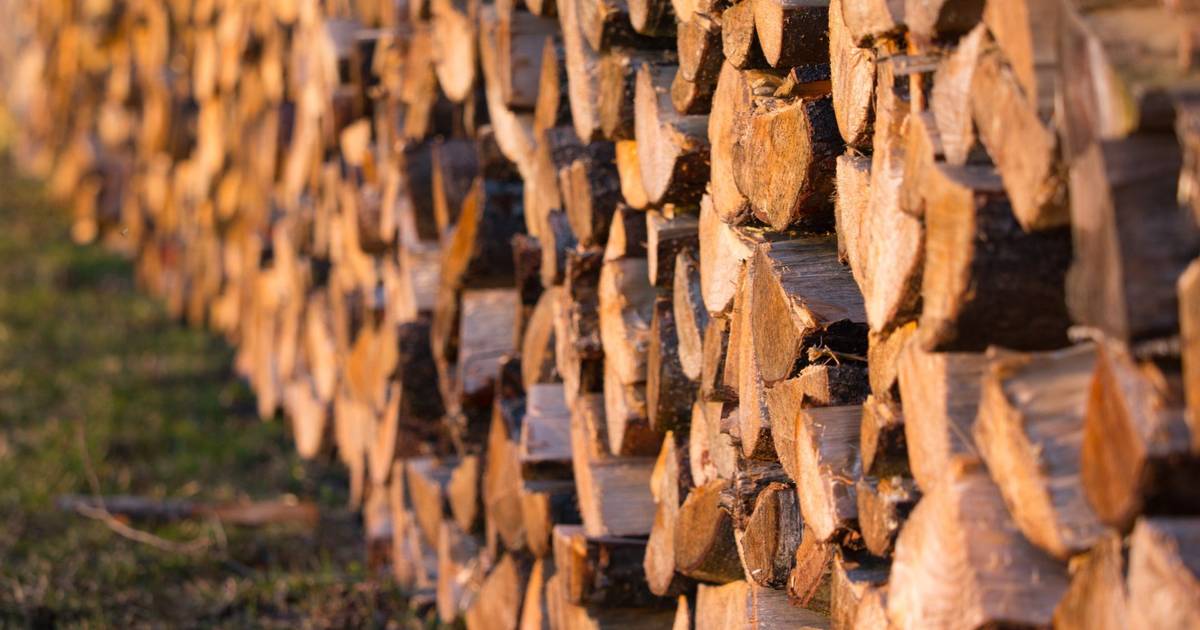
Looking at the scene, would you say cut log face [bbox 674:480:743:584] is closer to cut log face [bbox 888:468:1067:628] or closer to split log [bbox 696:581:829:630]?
split log [bbox 696:581:829:630]

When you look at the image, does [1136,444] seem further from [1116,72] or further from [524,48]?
[524,48]

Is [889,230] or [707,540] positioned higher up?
[889,230]

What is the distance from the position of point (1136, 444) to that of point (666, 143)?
1.01 m

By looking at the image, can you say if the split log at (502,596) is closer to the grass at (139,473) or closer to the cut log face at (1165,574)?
the grass at (139,473)

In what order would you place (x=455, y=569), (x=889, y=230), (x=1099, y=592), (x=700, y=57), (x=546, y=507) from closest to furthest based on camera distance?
(x=1099, y=592), (x=889, y=230), (x=700, y=57), (x=546, y=507), (x=455, y=569)

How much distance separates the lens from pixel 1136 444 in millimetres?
1028

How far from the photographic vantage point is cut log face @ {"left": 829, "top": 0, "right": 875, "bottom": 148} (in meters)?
1.45

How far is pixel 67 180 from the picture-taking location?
7926 millimetres

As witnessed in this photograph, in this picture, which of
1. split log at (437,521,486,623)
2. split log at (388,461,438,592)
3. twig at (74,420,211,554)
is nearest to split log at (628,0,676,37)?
split log at (437,521,486,623)

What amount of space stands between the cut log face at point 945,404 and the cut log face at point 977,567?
0.07ft

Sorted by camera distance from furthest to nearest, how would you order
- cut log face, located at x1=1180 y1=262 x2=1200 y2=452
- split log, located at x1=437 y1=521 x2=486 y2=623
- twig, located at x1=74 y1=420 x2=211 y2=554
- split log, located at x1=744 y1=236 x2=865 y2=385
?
1. twig, located at x1=74 y1=420 x2=211 y2=554
2. split log, located at x1=437 y1=521 x2=486 y2=623
3. split log, located at x1=744 y1=236 x2=865 y2=385
4. cut log face, located at x1=1180 y1=262 x2=1200 y2=452

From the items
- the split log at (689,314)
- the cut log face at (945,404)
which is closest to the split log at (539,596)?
the split log at (689,314)

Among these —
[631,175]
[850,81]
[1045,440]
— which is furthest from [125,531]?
[1045,440]

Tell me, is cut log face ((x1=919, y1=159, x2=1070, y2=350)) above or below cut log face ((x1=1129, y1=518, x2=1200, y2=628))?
above
